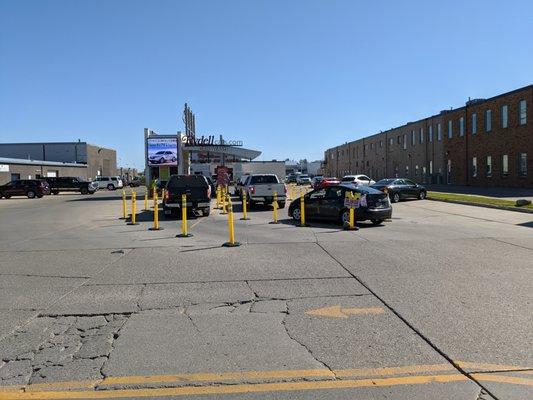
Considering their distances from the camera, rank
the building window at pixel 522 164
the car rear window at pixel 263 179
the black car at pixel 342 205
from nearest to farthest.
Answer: the black car at pixel 342 205
the car rear window at pixel 263 179
the building window at pixel 522 164

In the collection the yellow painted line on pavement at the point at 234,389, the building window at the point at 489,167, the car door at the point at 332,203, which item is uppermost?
the building window at the point at 489,167

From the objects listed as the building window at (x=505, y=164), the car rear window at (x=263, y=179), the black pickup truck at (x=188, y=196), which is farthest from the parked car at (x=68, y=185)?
the building window at (x=505, y=164)

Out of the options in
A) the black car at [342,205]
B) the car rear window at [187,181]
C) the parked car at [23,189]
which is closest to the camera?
the black car at [342,205]

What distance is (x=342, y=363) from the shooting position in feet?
16.2

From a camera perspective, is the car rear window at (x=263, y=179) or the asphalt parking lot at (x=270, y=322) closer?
the asphalt parking lot at (x=270, y=322)

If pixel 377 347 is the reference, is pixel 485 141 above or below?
above

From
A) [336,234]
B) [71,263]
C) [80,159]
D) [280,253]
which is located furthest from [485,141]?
[80,159]

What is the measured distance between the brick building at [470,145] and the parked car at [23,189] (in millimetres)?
38822

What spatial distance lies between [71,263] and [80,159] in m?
89.6

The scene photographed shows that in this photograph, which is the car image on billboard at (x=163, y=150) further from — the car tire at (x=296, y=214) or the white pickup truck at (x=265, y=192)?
the car tire at (x=296, y=214)

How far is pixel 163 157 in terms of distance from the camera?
1713 inches

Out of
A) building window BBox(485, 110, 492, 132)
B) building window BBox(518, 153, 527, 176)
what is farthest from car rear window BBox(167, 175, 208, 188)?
building window BBox(485, 110, 492, 132)

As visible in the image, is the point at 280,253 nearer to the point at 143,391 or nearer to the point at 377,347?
the point at 377,347

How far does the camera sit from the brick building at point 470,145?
39656mm
